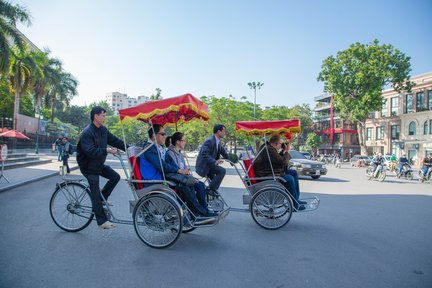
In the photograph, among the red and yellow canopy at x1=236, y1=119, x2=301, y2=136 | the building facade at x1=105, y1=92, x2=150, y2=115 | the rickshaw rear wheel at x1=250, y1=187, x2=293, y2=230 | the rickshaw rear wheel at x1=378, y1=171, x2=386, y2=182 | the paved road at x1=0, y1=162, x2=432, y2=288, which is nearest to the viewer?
the paved road at x1=0, y1=162, x2=432, y2=288

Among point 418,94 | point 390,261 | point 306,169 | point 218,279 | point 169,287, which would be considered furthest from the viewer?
point 418,94

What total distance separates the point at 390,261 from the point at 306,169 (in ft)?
39.1

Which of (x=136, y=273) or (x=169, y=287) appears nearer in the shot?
(x=169, y=287)

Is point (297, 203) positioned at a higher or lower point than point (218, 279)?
higher

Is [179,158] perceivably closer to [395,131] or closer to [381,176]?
[381,176]

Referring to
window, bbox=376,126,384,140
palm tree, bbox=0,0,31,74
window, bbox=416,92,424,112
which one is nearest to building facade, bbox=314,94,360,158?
window, bbox=376,126,384,140

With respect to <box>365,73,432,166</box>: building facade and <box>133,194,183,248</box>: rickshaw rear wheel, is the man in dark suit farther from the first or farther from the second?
<box>365,73,432,166</box>: building facade

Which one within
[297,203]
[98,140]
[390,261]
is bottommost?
[390,261]

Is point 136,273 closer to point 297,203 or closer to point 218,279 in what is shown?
point 218,279

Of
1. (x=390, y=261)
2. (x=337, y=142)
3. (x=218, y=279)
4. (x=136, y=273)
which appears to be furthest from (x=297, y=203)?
(x=337, y=142)

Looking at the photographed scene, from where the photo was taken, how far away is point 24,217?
647 centimetres

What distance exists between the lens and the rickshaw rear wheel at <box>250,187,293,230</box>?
600 cm

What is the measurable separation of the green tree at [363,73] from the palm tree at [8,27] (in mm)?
32100

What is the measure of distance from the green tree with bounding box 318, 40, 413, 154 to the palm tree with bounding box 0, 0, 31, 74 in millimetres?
32100
